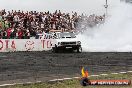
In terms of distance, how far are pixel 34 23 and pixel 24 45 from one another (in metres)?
2.70

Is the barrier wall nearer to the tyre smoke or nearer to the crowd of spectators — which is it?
the crowd of spectators

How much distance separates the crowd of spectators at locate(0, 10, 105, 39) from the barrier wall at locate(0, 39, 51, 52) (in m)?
0.73

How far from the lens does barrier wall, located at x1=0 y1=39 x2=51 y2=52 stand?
33.3 meters

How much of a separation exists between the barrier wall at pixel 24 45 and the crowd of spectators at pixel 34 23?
0.73 meters

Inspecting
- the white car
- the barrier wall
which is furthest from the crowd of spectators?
the white car

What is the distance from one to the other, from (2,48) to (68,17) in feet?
31.9

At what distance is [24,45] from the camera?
34625 millimetres

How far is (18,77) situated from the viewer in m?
15.9

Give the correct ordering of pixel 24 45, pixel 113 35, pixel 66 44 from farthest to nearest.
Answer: pixel 113 35
pixel 24 45
pixel 66 44

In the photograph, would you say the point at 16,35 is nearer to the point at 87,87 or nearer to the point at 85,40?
the point at 85,40

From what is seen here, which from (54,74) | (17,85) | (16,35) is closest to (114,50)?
(16,35)

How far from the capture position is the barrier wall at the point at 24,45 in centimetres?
3331

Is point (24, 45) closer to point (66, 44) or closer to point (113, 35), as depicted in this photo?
point (66, 44)

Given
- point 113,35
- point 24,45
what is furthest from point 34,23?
point 113,35
